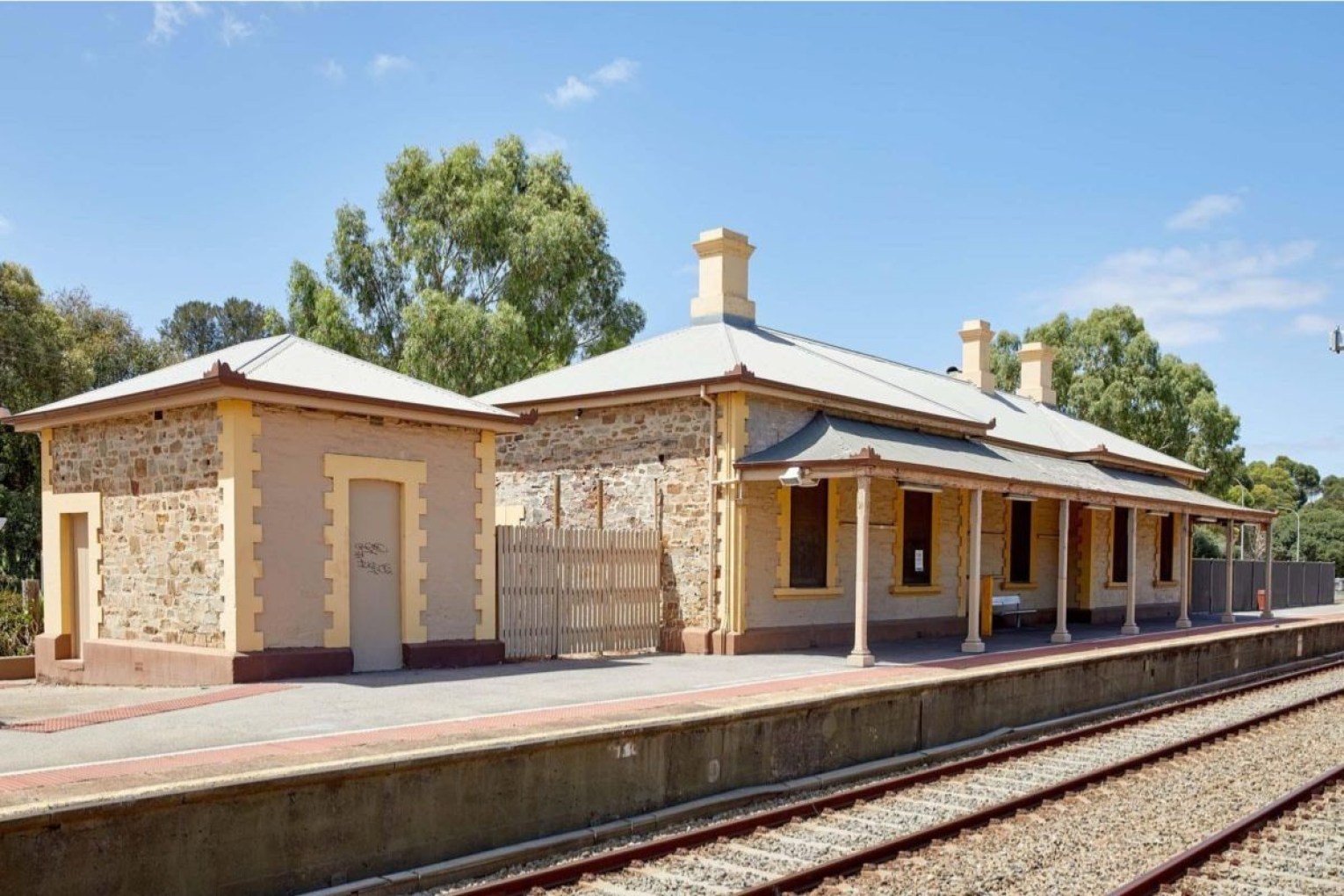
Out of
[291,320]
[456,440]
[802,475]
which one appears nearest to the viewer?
[456,440]

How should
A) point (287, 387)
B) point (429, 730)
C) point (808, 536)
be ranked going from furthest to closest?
point (808, 536)
point (287, 387)
point (429, 730)

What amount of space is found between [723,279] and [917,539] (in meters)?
5.41

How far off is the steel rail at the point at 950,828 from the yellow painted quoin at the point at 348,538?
7.00m

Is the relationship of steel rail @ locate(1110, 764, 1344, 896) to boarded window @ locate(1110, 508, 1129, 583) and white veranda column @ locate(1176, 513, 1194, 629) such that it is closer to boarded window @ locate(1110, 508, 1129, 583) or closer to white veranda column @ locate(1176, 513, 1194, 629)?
white veranda column @ locate(1176, 513, 1194, 629)

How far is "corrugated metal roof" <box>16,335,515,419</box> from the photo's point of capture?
12500mm

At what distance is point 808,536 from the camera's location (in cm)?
1673

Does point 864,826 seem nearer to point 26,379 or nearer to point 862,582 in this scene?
point 862,582

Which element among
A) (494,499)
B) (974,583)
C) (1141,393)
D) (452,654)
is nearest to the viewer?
(452,654)

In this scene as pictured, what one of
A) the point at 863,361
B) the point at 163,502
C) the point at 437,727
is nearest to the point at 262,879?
the point at 437,727

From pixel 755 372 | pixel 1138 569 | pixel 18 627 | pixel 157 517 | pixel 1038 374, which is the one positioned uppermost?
pixel 1038 374

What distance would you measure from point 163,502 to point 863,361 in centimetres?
1402

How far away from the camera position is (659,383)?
52.6ft

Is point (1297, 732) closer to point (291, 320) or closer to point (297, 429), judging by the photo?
point (297, 429)

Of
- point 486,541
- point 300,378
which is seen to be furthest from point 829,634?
point 300,378
